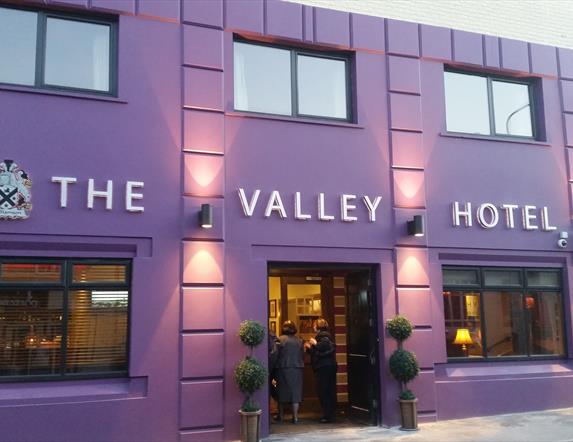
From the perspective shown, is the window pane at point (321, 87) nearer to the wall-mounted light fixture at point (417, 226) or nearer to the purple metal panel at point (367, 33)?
the purple metal panel at point (367, 33)

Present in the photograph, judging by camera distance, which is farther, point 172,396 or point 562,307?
point 562,307

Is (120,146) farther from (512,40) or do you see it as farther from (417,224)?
(512,40)

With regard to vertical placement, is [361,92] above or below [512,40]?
below

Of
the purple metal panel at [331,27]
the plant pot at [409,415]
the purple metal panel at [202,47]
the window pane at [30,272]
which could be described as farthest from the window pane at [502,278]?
the window pane at [30,272]

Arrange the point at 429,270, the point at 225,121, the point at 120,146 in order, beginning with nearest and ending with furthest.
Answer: the point at 120,146
the point at 225,121
the point at 429,270

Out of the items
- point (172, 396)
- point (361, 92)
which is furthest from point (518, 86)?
point (172, 396)

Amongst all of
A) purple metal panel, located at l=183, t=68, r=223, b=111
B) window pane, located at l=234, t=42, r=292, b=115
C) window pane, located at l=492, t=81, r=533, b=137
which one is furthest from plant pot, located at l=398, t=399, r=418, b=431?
purple metal panel, located at l=183, t=68, r=223, b=111

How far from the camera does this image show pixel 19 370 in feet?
29.1

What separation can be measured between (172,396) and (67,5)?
5841 millimetres

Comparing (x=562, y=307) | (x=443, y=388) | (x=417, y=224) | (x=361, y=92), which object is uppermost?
(x=361, y=92)

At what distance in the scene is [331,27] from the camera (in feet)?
36.7

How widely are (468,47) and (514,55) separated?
3.34 ft

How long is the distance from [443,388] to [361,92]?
5094mm

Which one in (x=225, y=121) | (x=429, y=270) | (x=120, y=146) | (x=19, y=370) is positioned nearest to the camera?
(x=19, y=370)
